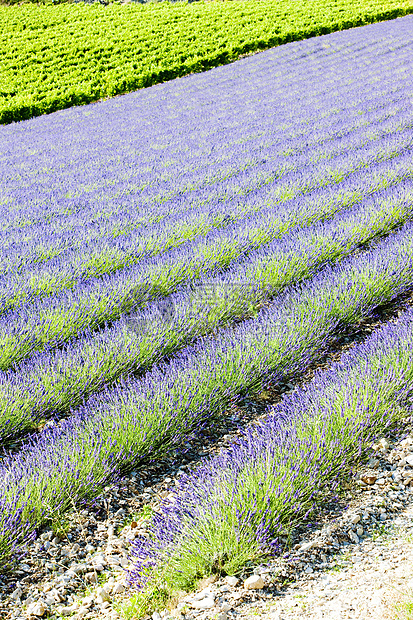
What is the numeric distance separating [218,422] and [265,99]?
10.8 meters

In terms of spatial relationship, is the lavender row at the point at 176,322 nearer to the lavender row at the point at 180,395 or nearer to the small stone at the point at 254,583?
the lavender row at the point at 180,395

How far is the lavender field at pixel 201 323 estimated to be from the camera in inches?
76.4

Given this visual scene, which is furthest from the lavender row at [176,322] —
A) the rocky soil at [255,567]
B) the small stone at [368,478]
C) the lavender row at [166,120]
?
the lavender row at [166,120]

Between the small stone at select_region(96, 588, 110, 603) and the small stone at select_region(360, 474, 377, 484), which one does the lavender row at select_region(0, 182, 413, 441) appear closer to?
the small stone at select_region(96, 588, 110, 603)

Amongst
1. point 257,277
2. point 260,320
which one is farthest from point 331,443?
point 257,277

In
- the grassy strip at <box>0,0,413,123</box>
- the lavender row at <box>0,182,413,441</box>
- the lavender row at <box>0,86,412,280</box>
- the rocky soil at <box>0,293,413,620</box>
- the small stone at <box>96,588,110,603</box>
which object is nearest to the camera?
the rocky soil at <box>0,293,413,620</box>

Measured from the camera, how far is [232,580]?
1670 millimetres

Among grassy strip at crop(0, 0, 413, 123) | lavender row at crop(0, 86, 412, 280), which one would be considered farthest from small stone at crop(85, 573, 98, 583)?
grassy strip at crop(0, 0, 413, 123)

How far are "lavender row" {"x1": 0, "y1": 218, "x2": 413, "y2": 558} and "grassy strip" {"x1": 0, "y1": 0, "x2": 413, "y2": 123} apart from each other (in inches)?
577

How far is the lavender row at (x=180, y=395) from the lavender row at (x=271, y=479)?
0.90ft

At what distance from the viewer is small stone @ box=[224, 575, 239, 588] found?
1.67m

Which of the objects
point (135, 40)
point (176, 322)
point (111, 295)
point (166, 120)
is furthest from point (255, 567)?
point (135, 40)

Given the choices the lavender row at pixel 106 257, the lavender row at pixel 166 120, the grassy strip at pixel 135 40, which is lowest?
the lavender row at pixel 106 257

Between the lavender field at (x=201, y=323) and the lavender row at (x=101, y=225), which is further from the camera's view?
the lavender row at (x=101, y=225)
